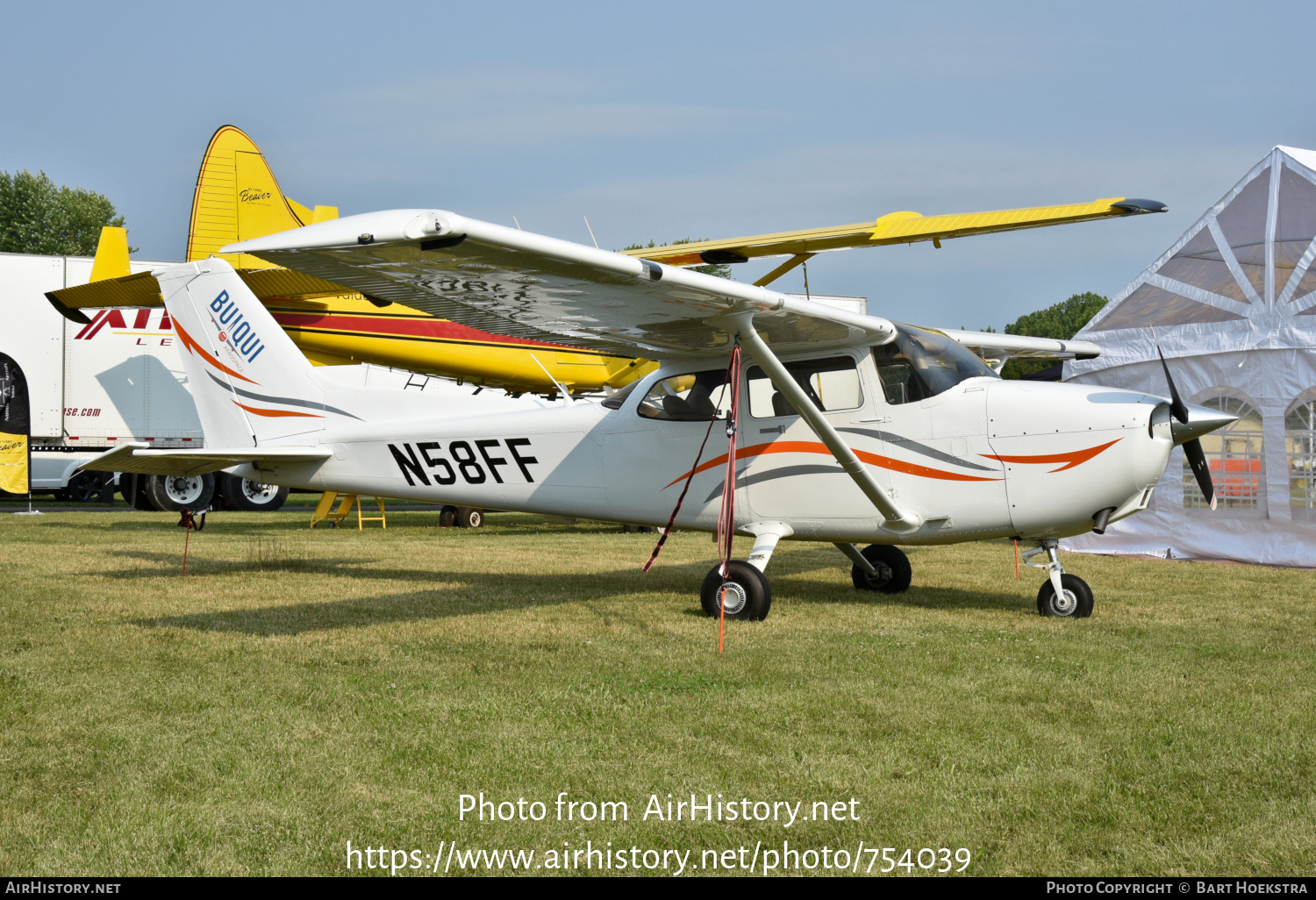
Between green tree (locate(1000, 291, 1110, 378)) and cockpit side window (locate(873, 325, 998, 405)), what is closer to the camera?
cockpit side window (locate(873, 325, 998, 405))

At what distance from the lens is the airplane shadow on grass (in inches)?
274

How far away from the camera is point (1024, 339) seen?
11.2 m

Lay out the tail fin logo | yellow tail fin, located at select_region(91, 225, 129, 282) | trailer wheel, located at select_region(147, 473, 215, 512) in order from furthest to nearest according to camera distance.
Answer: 1. trailer wheel, located at select_region(147, 473, 215, 512)
2. yellow tail fin, located at select_region(91, 225, 129, 282)
3. the tail fin logo

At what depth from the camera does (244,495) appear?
2097 centimetres

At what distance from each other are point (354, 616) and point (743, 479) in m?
3.19

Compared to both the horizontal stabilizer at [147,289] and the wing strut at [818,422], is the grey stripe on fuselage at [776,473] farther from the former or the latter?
the horizontal stabilizer at [147,289]

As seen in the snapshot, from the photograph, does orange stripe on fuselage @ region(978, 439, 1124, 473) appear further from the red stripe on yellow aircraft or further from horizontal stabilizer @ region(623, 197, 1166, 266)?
the red stripe on yellow aircraft

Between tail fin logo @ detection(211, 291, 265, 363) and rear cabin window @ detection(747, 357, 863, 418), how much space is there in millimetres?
5107

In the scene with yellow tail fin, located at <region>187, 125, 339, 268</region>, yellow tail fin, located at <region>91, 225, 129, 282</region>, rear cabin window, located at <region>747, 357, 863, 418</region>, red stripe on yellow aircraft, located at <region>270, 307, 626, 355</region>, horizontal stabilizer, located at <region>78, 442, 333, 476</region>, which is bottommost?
horizontal stabilizer, located at <region>78, 442, 333, 476</region>

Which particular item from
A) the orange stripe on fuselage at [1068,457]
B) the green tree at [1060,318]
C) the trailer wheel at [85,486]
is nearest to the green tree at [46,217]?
the trailer wheel at [85,486]

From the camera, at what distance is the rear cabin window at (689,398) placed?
8.03m

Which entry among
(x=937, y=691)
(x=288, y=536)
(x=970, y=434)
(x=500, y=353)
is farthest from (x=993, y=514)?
(x=500, y=353)

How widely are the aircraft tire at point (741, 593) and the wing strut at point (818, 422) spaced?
1.06 m

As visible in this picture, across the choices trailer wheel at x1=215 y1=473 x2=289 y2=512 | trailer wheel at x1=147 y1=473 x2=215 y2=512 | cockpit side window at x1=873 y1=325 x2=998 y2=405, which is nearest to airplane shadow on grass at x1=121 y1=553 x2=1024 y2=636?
cockpit side window at x1=873 y1=325 x2=998 y2=405
